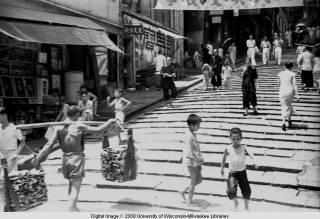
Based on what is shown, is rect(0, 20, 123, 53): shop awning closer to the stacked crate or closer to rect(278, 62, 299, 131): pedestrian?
the stacked crate

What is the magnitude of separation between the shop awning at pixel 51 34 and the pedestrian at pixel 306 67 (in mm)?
6436

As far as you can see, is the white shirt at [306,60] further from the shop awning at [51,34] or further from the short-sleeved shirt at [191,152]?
the short-sleeved shirt at [191,152]

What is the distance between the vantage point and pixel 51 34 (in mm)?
11945

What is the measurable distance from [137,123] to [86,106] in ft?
7.76

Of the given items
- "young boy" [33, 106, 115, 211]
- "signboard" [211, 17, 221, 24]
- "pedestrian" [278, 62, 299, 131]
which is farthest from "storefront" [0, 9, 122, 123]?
"signboard" [211, 17, 221, 24]

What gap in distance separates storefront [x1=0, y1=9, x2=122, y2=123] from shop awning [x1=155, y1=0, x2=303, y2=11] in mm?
2570

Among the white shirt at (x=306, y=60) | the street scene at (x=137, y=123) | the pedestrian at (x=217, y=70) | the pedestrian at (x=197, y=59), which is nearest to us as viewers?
the street scene at (x=137, y=123)

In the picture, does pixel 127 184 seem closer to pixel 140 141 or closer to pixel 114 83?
pixel 140 141

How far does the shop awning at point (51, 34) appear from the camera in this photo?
10742 mm

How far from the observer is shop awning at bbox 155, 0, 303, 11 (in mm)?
12102

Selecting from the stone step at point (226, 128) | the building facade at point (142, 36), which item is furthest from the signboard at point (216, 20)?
the stone step at point (226, 128)

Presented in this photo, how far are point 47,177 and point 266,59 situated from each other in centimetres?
1580

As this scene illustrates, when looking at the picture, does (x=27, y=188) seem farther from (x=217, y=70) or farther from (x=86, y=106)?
(x=217, y=70)

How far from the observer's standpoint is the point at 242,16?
37.0m
